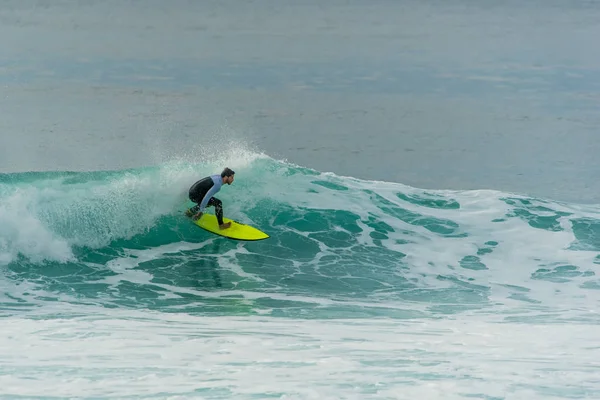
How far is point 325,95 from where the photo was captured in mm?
31766

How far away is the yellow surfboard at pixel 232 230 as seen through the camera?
17.1 m

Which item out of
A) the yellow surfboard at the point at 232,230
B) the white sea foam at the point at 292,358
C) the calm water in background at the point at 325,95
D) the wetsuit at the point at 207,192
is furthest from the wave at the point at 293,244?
the calm water in background at the point at 325,95

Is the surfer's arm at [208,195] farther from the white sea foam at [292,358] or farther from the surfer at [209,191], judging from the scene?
the white sea foam at [292,358]

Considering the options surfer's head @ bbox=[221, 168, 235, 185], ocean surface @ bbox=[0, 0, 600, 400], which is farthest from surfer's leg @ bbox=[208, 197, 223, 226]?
ocean surface @ bbox=[0, 0, 600, 400]

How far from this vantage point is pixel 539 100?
31344 mm

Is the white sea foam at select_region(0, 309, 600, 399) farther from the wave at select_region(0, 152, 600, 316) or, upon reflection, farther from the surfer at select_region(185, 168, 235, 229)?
the surfer at select_region(185, 168, 235, 229)

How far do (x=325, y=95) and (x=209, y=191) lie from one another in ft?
51.7

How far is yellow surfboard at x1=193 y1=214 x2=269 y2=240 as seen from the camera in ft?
56.2

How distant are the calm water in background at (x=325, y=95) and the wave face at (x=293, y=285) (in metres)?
2.72

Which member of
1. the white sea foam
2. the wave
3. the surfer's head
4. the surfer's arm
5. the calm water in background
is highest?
the calm water in background

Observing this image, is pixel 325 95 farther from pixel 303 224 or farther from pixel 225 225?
pixel 225 225

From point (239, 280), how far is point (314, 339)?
14.3 ft

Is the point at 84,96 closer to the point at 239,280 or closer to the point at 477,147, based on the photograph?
the point at 477,147

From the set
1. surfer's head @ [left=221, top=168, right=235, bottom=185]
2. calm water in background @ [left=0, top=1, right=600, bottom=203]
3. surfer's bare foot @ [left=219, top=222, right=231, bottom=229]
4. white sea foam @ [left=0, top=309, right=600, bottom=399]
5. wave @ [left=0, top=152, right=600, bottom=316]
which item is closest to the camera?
white sea foam @ [left=0, top=309, right=600, bottom=399]
